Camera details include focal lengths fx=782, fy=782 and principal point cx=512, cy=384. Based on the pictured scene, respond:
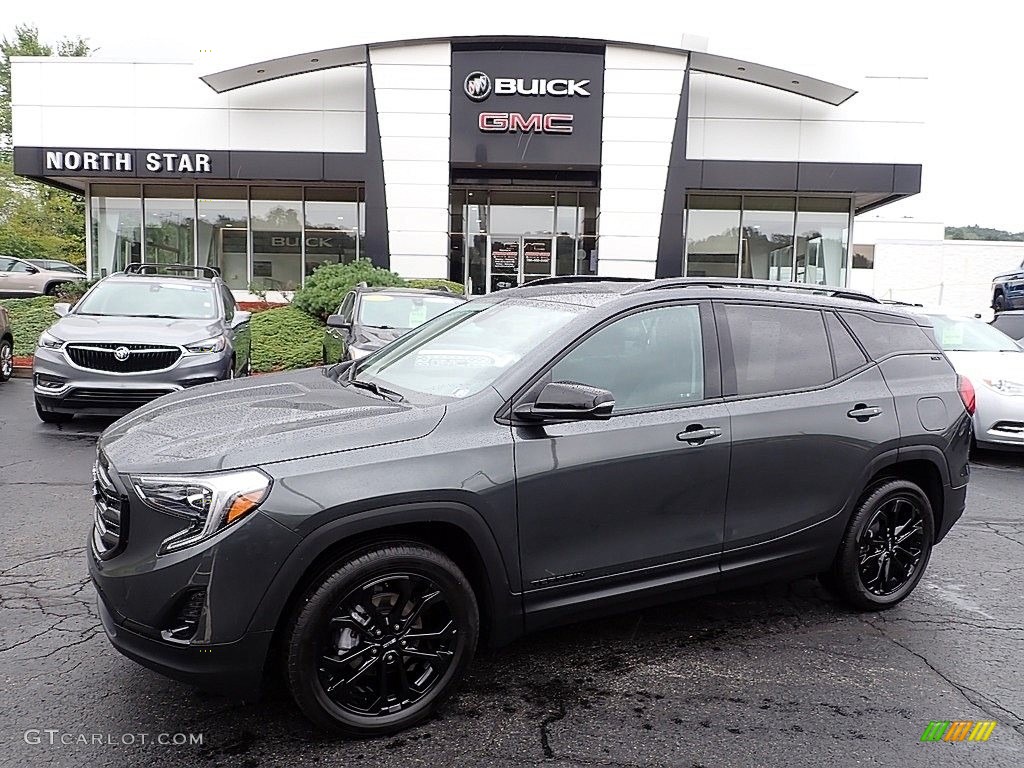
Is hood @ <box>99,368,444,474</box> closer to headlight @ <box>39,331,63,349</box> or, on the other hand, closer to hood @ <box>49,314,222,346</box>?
hood @ <box>49,314,222,346</box>

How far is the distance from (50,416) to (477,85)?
13899 mm

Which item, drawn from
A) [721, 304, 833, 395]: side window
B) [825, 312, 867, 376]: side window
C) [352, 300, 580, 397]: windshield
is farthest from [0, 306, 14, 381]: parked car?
[825, 312, 867, 376]: side window

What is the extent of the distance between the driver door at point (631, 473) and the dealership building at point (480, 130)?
55.0ft

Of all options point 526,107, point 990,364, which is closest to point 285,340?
point 526,107

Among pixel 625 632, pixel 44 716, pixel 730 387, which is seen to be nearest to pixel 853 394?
pixel 730 387

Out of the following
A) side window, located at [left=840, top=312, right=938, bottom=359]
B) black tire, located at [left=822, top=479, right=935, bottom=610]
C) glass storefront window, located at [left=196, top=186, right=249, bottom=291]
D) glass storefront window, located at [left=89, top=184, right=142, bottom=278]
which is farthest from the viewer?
glass storefront window, located at [left=89, top=184, right=142, bottom=278]

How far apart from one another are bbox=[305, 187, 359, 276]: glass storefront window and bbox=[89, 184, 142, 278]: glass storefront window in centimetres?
511

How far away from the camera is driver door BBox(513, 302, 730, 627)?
328 centimetres

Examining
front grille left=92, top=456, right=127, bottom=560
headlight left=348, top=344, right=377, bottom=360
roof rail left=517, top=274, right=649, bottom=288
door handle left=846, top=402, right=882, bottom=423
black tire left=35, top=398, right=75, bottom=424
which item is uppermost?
roof rail left=517, top=274, right=649, bottom=288

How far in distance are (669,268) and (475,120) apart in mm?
6163

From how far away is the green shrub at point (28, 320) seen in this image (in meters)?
14.3

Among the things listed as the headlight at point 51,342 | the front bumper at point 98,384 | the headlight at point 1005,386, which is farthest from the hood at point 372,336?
the headlight at point 1005,386

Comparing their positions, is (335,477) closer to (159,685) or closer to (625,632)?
(159,685)

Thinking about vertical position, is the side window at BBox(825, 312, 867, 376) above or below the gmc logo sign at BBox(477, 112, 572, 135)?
below
